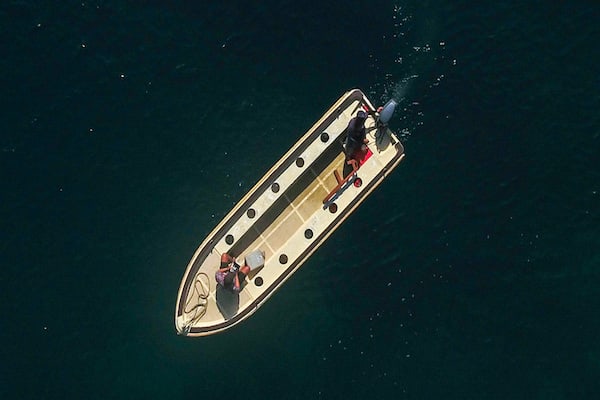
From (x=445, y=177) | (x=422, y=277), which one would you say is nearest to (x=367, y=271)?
(x=422, y=277)

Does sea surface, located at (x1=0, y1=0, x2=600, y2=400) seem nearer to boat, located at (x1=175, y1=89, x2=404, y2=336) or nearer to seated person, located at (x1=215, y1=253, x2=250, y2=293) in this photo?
boat, located at (x1=175, y1=89, x2=404, y2=336)

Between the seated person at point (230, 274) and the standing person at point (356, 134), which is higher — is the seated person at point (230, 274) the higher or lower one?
the lower one

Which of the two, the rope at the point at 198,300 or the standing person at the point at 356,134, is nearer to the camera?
the standing person at the point at 356,134

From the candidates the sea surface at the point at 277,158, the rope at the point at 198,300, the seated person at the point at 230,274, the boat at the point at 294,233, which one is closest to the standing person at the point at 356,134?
the boat at the point at 294,233

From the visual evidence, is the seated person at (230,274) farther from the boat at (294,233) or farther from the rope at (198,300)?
the rope at (198,300)

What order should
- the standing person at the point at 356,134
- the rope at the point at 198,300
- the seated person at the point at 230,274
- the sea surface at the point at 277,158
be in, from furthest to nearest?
the sea surface at the point at 277,158
the rope at the point at 198,300
the seated person at the point at 230,274
the standing person at the point at 356,134

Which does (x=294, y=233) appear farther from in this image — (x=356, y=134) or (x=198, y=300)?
(x=356, y=134)

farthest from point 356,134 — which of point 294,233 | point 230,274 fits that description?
point 230,274
